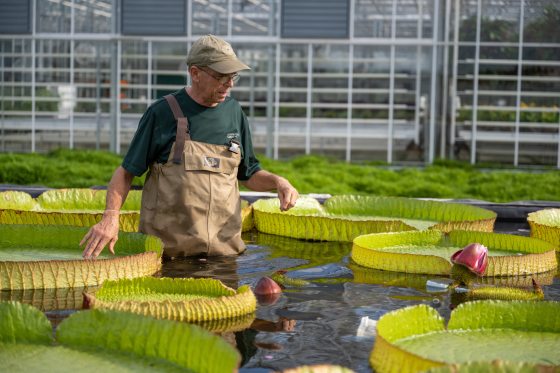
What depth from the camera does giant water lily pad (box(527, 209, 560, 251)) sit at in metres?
6.86

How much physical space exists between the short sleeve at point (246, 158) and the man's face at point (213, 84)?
0.39 m

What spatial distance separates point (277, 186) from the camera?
6055 millimetres

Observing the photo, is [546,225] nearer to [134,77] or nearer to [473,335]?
[473,335]

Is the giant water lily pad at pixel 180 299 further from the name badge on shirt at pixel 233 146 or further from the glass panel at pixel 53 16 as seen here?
the glass panel at pixel 53 16

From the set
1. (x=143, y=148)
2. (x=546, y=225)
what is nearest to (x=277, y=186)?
(x=143, y=148)

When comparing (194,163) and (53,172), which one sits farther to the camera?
(53,172)

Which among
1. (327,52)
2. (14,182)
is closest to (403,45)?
(327,52)

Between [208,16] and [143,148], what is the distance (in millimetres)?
10069

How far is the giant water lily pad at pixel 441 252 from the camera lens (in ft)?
18.9

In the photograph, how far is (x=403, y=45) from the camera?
598 inches

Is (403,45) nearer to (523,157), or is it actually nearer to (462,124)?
(462,124)

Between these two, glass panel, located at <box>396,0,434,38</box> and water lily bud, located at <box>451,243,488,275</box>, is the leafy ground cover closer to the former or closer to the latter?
glass panel, located at <box>396,0,434,38</box>

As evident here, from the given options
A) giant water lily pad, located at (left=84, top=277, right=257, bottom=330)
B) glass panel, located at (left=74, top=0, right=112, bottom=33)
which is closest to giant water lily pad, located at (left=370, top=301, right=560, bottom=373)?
giant water lily pad, located at (left=84, top=277, right=257, bottom=330)

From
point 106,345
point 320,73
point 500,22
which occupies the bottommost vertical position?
point 106,345
